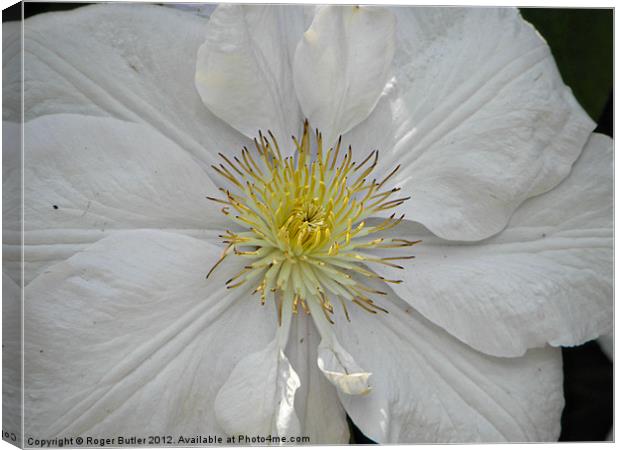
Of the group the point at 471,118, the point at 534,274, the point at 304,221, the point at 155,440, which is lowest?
the point at 155,440

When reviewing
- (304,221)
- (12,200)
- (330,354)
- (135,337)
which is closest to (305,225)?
(304,221)

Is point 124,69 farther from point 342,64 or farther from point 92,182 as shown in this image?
point 342,64

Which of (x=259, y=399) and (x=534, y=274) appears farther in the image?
(x=534, y=274)

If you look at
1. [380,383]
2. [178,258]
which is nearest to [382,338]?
[380,383]

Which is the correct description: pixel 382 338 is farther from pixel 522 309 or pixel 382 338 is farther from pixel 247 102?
pixel 247 102

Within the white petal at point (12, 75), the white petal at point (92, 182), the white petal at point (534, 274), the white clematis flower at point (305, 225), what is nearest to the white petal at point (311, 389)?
the white clematis flower at point (305, 225)

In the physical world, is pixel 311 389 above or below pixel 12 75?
below
